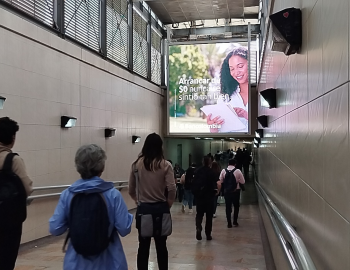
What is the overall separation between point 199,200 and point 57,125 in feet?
9.63

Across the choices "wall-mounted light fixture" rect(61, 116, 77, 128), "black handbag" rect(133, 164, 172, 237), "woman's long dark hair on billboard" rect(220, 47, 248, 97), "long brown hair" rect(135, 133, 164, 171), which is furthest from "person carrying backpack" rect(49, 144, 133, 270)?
"woman's long dark hair on billboard" rect(220, 47, 248, 97)

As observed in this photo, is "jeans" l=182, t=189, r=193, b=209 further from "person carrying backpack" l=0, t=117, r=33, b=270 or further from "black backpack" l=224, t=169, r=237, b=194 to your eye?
"person carrying backpack" l=0, t=117, r=33, b=270

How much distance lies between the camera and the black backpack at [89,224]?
8.48 ft

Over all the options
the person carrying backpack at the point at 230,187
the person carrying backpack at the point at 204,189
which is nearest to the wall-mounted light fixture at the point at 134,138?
the person carrying backpack at the point at 230,187

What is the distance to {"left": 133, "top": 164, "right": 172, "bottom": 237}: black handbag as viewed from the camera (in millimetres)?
4105

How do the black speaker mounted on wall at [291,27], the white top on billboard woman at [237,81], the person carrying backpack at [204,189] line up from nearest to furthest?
1. the black speaker mounted on wall at [291,27]
2. the person carrying backpack at [204,189]
3. the white top on billboard woman at [237,81]

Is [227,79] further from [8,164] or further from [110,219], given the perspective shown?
[110,219]

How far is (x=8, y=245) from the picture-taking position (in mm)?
3279

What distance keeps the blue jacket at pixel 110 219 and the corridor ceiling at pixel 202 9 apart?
12131 millimetres

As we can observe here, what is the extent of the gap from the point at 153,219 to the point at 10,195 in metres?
1.43

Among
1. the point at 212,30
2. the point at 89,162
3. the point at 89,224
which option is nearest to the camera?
the point at 89,224

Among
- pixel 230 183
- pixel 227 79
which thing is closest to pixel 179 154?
pixel 227 79

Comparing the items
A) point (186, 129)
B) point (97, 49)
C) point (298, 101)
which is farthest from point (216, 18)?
point (298, 101)

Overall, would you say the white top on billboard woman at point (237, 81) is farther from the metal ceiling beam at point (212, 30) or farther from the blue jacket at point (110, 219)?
the blue jacket at point (110, 219)
